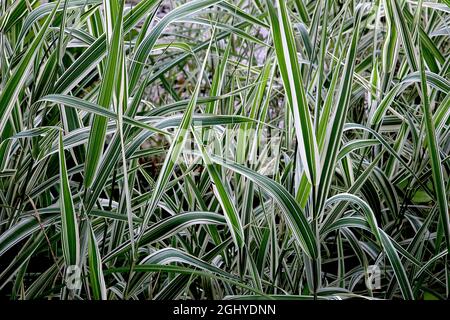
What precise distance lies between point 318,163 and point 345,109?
0.27 feet

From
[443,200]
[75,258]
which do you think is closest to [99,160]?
[75,258]

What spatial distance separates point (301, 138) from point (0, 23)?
49 cm

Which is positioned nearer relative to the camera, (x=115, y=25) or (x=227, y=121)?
(x=115, y=25)

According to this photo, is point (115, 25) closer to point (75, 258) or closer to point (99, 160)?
point (99, 160)

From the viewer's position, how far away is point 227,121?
0.74m

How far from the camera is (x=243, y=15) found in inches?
33.5

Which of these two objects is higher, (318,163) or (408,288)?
(318,163)
